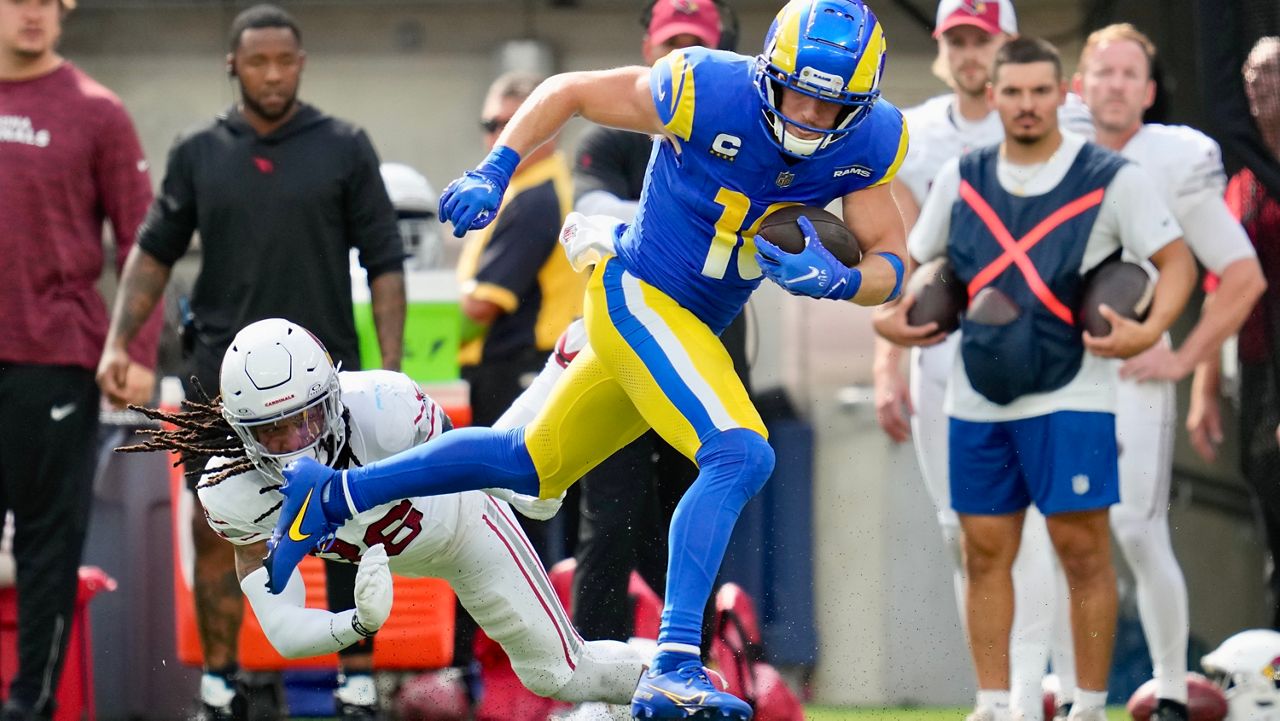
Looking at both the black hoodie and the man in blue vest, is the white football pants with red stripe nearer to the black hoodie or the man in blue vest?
the black hoodie

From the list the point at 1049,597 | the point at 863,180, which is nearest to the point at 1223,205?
the point at 1049,597

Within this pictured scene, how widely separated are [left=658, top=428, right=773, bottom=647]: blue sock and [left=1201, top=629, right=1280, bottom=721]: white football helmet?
6.92 ft

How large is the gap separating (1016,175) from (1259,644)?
5.26 feet

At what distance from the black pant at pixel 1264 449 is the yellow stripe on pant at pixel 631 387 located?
2402mm

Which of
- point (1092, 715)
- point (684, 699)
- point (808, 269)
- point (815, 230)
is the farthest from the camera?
point (1092, 715)

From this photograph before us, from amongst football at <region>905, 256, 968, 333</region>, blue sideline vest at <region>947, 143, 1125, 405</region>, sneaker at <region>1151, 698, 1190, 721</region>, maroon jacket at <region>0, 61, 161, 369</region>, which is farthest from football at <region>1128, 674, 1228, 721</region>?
maroon jacket at <region>0, 61, 161, 369</region>

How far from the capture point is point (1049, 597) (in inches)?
263

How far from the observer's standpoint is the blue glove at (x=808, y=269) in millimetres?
4949

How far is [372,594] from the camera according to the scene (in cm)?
518

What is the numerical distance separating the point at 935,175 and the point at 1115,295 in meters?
0.96

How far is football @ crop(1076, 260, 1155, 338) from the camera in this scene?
621 centimetres

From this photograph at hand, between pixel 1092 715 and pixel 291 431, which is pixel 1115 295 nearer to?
pixel 1092 715

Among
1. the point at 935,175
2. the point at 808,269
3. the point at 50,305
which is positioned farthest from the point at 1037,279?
the point at 50,305

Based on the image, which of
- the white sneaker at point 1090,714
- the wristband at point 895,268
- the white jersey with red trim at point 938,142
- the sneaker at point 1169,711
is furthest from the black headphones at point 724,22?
the sneaker at point 1169,711
